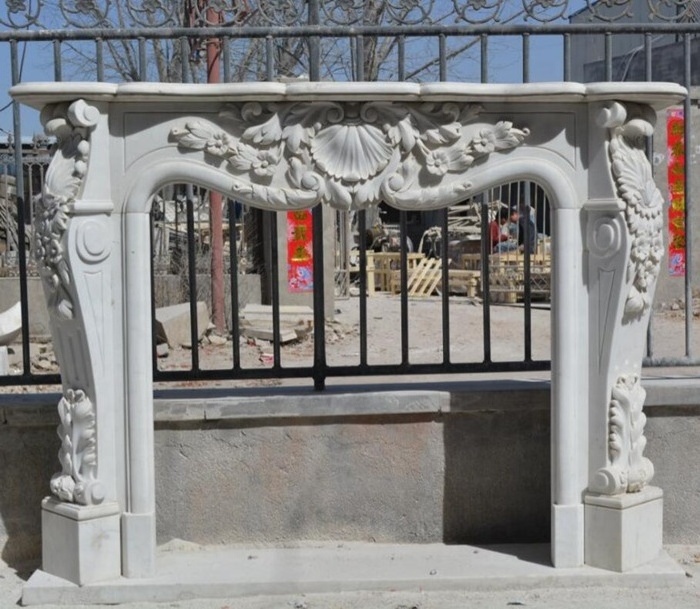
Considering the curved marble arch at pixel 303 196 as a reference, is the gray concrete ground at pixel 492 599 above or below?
below

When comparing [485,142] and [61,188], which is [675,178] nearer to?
[485,142]

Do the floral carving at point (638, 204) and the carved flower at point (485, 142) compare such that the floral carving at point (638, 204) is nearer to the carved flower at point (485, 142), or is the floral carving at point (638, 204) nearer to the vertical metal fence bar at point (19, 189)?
the carved flower at point (485, 142)

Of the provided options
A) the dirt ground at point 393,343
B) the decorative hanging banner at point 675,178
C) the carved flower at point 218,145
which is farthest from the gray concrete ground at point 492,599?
the decorative hanging banner at point 675,178

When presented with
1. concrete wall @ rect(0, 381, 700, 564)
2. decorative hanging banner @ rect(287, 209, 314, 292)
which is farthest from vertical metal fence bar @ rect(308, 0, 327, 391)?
decorative hanging banner @ rect(287, 209, 314, 292)

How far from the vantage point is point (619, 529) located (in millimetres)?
4492

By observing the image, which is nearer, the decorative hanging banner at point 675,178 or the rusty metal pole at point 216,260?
the decorative hanging banner at point 675,178

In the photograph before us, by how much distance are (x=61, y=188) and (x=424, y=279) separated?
47.4 ft

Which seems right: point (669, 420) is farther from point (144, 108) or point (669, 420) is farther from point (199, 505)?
point (144, 108)

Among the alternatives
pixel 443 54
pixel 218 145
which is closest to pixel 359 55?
pixel 443 54

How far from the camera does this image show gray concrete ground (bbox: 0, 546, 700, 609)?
4.36m

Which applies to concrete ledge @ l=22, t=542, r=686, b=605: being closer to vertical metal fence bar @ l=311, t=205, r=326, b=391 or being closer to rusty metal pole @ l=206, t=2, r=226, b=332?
vertical metal fence bar @ l=311, t=205, r=326, b=391

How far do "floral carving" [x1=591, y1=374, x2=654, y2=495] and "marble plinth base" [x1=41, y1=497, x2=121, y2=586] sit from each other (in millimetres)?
1945

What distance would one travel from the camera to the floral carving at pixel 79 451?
4398 millimetres

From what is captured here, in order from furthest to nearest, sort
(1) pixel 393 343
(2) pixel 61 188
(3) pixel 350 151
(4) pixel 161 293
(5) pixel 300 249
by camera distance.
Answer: (4) pixel 161 293
(5) pixel 300 249
(1) pixel 393 343
(3) pixel 350 151
(2) pixel 61 188
